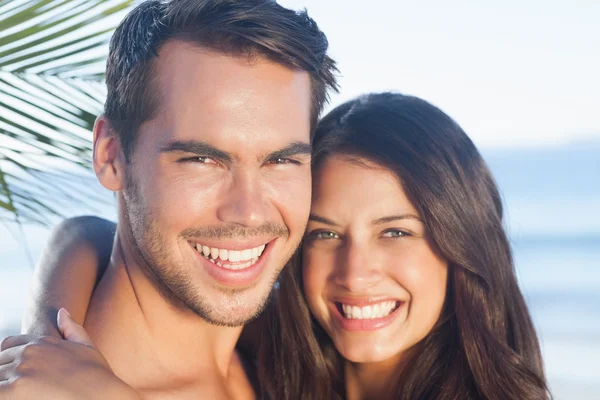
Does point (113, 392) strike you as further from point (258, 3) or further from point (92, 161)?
point (258, 3)

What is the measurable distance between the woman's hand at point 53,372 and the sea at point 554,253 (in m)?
4.47

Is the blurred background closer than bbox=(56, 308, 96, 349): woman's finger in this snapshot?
No

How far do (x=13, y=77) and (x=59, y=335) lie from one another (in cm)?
83

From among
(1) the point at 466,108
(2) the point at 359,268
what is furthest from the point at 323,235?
(1) the point at 466,108

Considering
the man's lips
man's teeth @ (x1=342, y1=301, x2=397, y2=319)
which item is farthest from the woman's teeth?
the man's lips

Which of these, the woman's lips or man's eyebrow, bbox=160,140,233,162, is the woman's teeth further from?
man's eyebrow, bbox=160,140,233,162

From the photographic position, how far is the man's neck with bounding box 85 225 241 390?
235 cm

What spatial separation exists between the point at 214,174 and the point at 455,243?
0.89 m

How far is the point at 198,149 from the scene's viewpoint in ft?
7.30

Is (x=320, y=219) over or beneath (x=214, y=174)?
beneath

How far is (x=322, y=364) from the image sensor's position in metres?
3.03

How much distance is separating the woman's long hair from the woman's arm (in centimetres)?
79

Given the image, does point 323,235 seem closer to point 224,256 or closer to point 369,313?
point 369,313

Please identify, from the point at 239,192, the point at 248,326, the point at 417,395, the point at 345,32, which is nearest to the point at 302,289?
the point at 248,326
